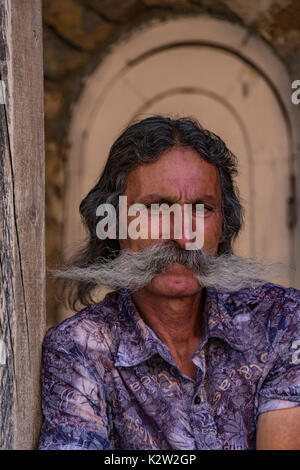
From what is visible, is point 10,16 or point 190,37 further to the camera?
point 190,37

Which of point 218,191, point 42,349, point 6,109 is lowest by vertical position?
point 42,349

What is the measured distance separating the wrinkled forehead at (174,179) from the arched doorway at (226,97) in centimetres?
189

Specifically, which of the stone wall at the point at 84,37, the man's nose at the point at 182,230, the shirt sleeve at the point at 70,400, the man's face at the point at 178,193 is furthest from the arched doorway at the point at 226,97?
the shirt sleeve at the point at 70,400

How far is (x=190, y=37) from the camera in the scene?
4629 mm

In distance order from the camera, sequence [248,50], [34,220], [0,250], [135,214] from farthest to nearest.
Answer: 1. [248,50]
2. [135,214]
3. [34,220]
4. [0,250]

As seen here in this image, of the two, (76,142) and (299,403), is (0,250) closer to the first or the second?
(299,403)

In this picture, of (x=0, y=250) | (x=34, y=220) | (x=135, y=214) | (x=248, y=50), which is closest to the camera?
(x=0, y=250)

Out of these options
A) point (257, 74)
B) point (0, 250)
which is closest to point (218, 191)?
point (0, 250)

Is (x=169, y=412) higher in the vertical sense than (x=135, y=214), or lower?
lower

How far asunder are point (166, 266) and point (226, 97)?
90.4 inches

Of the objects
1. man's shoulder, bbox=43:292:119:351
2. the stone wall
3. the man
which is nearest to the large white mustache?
the man

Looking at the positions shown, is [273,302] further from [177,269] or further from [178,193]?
[178,193]

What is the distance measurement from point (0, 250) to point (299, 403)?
1064mm

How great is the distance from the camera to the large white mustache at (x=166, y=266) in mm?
2582
